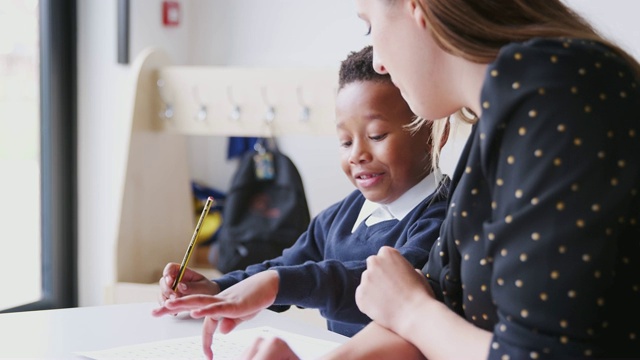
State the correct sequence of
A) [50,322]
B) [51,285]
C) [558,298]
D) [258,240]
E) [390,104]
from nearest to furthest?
1. [558,298]
2. [50,322]
3. [390,104]
4. [258,240]
5. [51,285]

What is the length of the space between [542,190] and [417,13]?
246mm

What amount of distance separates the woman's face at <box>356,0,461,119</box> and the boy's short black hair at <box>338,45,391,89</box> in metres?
0.62

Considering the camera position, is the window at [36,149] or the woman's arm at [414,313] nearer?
the woman's arm at [414,313]

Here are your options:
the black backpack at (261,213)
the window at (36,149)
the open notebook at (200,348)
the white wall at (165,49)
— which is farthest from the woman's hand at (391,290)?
the window at (36,149)

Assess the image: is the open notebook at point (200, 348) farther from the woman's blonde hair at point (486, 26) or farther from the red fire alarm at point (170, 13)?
the red fire alarm at point (170, 13)

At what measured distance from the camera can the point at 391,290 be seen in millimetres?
967

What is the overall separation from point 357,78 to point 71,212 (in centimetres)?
187

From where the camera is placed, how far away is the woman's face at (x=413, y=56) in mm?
902

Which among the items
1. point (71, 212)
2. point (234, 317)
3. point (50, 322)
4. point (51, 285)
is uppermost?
point (234, 317)

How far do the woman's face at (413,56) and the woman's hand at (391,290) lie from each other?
0.59 ft

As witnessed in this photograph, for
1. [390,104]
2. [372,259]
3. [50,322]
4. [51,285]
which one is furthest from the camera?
[51,285]

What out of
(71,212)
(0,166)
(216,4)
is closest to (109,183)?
(71,212)

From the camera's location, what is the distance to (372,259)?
1.00 m

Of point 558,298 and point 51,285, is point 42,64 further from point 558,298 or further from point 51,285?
point 558,298
